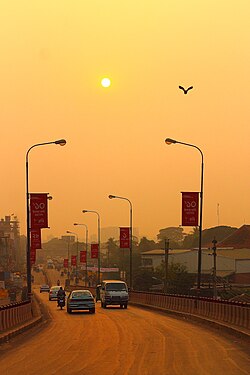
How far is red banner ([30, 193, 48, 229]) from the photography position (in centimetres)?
4523

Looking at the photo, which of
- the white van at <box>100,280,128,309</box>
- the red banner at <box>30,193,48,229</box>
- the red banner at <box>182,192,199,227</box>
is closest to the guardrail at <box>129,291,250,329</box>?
the white van at <box>100,280,128,309</box>

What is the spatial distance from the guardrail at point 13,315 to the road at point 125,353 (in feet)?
2.82

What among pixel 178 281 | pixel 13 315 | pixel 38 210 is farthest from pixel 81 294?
pixel 178 281

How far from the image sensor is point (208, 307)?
3934 cm

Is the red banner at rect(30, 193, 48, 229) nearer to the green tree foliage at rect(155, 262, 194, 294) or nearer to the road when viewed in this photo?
the road

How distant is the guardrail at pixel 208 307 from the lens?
31.0 m

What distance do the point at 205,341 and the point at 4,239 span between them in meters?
169

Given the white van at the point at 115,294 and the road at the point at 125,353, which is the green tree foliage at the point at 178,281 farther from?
the road at the point at 125,353

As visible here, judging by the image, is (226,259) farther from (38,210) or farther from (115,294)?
(38,210)

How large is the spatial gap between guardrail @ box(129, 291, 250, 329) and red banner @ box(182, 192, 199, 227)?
416 cm

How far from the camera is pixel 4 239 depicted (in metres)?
193

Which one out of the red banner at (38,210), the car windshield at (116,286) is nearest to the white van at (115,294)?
the car windshield at (116,286)

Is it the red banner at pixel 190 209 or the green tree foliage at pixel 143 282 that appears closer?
the red banner at pixel 190 209

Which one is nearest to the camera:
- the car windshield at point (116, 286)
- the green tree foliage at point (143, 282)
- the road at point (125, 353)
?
the road at point (125, 353)
